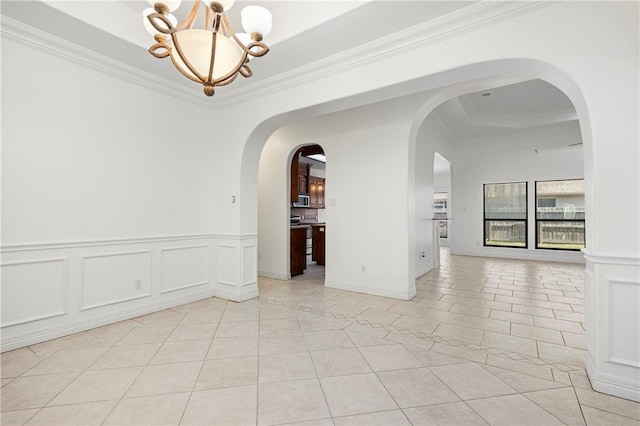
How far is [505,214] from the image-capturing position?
8109 millimetres

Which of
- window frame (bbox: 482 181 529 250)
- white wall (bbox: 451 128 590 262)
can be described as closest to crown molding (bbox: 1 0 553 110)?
white wall (bbox: 451 128 590 262)

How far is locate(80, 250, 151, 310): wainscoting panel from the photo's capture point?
10.3 feet

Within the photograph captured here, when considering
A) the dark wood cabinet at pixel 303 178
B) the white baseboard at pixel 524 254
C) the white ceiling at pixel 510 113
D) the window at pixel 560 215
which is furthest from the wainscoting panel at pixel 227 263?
the window at pixel 560 215

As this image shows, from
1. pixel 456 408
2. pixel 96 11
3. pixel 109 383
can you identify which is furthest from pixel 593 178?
pixel 96 11

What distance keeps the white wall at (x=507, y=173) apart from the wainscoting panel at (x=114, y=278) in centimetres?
785

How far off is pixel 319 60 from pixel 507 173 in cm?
691

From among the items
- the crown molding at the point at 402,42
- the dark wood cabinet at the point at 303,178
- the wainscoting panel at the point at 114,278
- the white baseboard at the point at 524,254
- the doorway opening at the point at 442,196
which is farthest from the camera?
the doorway opening at the point at 442,196

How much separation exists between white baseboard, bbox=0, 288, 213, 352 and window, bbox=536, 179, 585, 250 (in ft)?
26.7

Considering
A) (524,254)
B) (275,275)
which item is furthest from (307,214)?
(524,254)

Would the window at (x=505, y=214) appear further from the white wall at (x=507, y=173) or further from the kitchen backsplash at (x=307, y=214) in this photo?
the kitchen backsplash at (x=307, y=214)

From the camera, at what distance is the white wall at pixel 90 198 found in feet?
8.79

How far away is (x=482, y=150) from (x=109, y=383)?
9048mm

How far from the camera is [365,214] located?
4598mm

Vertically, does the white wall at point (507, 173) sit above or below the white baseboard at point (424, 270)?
above
